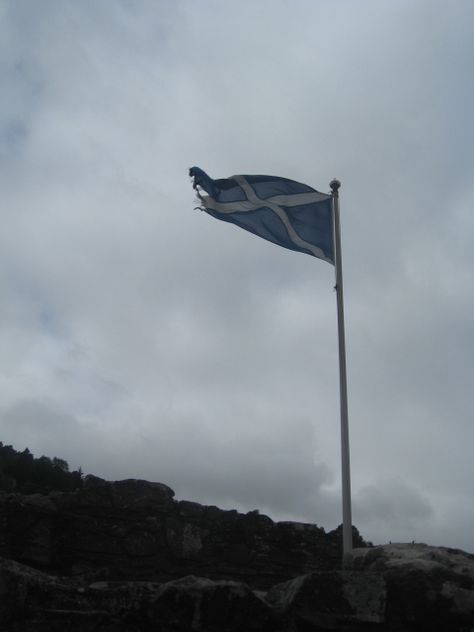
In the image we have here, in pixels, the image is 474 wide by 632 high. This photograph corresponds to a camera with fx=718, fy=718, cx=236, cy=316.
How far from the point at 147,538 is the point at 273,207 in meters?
5.61

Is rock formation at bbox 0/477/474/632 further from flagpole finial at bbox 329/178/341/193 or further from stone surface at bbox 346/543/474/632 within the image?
flagpole finial at bbox 329/178/341/193

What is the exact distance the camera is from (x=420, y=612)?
16.2 ft

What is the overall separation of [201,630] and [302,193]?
835 cm

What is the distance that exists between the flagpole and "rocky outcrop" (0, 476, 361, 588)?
131 cm

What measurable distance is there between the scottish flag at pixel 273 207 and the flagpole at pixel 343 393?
0.24 m

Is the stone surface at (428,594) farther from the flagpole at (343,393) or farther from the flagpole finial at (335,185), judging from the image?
the flagpole finial at (335,185)

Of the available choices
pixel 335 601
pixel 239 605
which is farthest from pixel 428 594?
pixel 239 605

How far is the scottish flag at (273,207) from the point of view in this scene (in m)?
11.5

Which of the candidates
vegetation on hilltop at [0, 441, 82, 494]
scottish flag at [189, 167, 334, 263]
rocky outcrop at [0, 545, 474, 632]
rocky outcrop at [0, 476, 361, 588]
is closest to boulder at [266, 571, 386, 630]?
rocky outcrop at [0, 545, 474, 632]

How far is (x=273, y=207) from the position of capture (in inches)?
462

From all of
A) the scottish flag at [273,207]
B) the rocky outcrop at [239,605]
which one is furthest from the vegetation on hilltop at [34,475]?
the rocky outcrop at [239,605]

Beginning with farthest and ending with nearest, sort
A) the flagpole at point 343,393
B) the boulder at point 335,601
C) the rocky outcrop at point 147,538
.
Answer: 1. the rocky outcrop at point 147,538
2. the flagpole at point 343,393
3. the boulder at point 335,601

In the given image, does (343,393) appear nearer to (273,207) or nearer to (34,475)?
(273,207)

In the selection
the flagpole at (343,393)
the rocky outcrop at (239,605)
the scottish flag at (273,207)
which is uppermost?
the scottish flag at (273,207)
